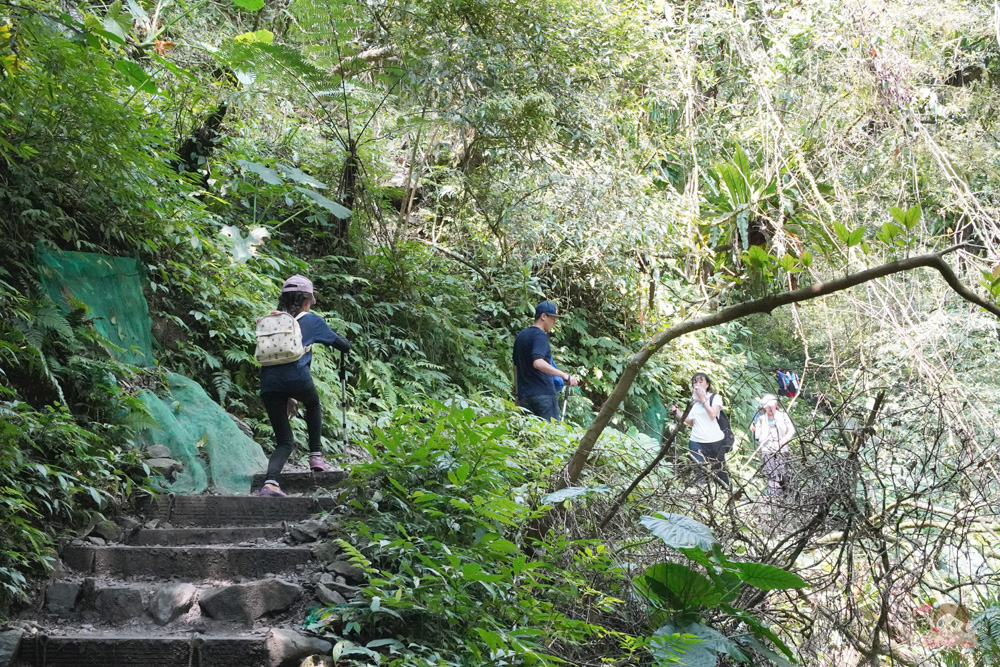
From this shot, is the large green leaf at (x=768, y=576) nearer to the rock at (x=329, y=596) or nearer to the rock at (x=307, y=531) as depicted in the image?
the rock at (x=329, y=596)

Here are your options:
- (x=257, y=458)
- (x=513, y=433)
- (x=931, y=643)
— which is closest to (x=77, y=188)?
(x=257, y=458)

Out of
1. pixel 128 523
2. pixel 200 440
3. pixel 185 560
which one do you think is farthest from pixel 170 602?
pixel 200 440

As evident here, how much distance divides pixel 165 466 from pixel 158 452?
157mm

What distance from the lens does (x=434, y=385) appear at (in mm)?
9430

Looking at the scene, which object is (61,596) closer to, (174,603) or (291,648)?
(174,603)

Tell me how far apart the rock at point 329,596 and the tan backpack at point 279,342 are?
195cm

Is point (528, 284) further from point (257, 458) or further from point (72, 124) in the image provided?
point (72, 124)

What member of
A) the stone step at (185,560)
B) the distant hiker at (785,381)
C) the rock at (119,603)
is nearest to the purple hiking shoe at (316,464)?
the stone step at (185,560)

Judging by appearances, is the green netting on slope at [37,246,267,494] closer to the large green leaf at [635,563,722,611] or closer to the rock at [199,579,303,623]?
the rock at [199,579,303,623]

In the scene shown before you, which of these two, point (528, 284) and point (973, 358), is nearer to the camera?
point (973, 358)

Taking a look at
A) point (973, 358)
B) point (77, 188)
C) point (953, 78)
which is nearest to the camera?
point (77, 188)

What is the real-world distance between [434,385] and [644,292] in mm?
4136

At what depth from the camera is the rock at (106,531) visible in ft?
15.8

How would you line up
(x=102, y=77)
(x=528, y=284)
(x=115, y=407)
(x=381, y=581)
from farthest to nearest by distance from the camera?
(x=528, y=284) → (x=102, y=77) → (x=115, y=407) → (x=381, y=581)
